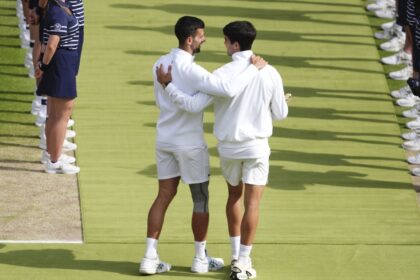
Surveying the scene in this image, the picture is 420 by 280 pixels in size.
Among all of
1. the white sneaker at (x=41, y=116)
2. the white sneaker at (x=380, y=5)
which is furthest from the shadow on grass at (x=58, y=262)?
the white sneaker at (x=380, y=5)

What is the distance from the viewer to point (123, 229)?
15180 mm

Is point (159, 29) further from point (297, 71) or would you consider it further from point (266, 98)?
point (266, 98)

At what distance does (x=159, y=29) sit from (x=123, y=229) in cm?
628

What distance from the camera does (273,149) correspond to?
57.5 feet

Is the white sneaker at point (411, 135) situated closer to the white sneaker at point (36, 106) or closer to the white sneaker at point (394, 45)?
the white sneaker at point (394, 45)

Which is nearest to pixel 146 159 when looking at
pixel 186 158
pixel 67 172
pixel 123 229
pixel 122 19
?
pixel 67 172

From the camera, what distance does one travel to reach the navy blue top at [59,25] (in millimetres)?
15805

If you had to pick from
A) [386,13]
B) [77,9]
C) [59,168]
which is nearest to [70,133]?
[59,168]

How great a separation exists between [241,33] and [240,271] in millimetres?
2080

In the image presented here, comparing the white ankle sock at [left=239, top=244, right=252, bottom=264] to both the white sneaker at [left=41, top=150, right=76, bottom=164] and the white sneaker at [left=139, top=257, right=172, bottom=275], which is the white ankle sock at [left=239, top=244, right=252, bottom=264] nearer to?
the white sneaker at [left=139, top=257, right=172, bottom=275]

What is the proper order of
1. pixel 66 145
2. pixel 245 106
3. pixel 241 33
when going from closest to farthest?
pixel 241 33, pixel 245 106, pixel 66 145

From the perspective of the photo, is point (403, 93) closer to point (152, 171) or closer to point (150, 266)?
point (152, 171)

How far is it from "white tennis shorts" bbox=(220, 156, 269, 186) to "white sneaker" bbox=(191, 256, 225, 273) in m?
0.77

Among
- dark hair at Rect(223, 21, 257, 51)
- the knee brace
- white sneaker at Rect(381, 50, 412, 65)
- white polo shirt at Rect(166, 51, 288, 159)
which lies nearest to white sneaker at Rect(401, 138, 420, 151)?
white sneaker at Rect(381, 50, 412, 65)
